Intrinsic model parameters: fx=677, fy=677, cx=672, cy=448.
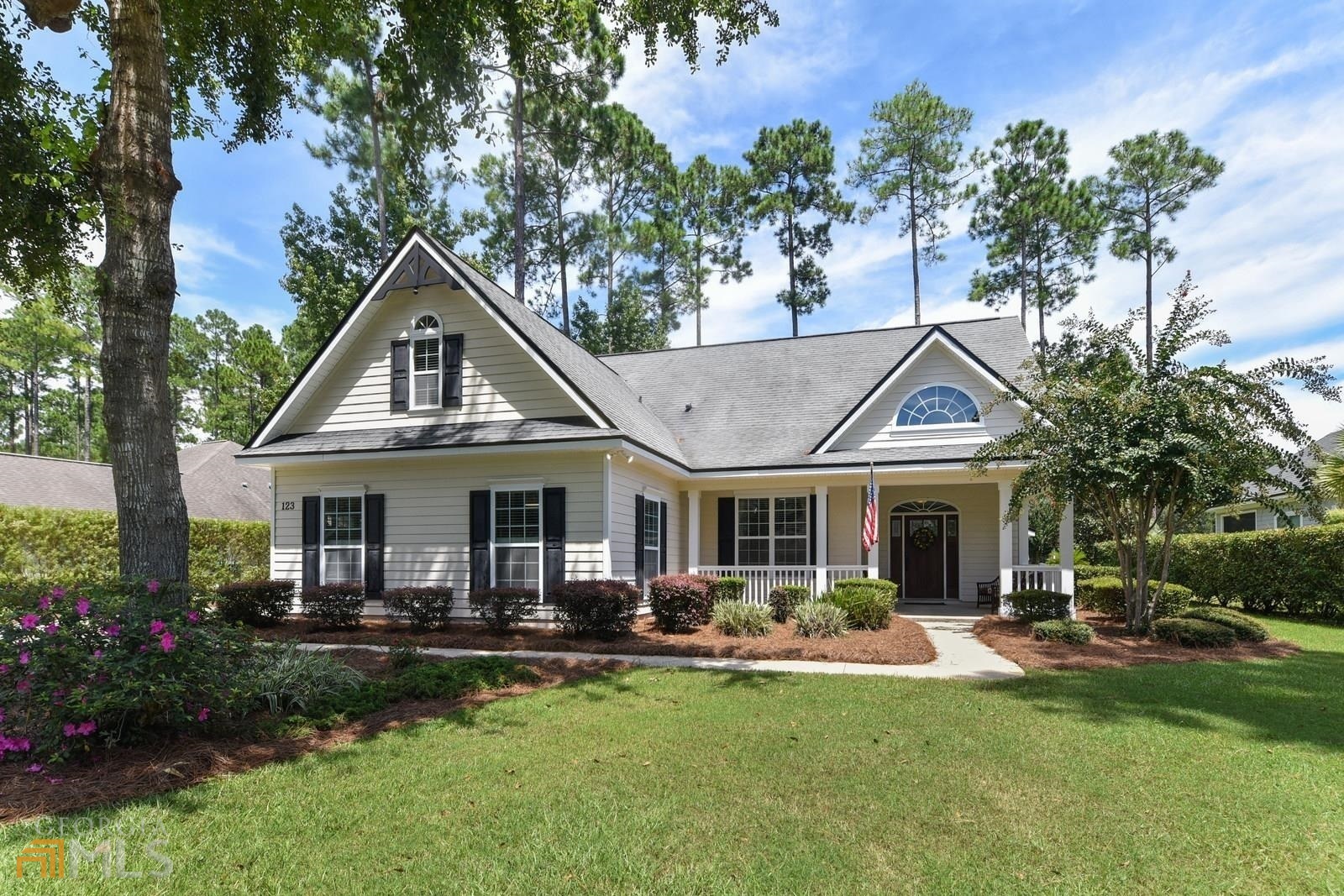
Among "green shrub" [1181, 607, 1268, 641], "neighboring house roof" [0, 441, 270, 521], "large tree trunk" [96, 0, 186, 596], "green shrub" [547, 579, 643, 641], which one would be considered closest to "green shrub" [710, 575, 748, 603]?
"green shrub" [547, 579, 643, 641]

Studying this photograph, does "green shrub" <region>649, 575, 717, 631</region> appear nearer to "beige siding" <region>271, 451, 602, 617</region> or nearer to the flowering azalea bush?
"beige siding" <region>271, 451, 602, 617</region>

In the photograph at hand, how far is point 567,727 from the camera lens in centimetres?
613

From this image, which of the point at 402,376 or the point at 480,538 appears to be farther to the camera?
the point at 402,376

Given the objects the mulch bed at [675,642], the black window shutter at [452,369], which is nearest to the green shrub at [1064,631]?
the mulch bed at [675,642]

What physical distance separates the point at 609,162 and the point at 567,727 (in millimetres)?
28901

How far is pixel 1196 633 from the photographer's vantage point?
10.3 meters

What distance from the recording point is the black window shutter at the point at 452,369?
13500 millimetres

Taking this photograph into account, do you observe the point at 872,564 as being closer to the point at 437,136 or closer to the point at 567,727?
the point at 567,727

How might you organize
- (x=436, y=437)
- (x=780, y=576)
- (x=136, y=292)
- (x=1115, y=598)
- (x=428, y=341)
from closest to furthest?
(x=136, y=292), (x=436, y=437), (x=428, y=341), (x=1115, y=598), (x=780, y=576)

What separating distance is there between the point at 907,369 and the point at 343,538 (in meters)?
12.3

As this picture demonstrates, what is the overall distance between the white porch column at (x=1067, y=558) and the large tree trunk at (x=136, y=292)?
13.3 m

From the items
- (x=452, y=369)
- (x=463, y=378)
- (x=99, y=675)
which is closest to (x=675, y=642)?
(x=463, y=378)

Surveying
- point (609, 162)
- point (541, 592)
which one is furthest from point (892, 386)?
point (609, 162)

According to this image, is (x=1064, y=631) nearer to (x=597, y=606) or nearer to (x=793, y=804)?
(x=597, y=606)
